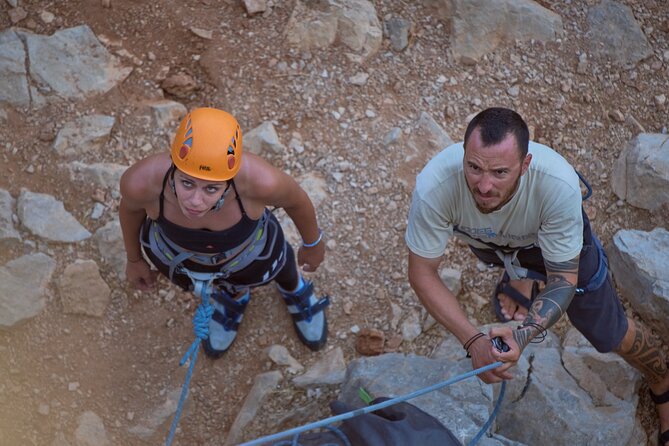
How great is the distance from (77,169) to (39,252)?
620mm

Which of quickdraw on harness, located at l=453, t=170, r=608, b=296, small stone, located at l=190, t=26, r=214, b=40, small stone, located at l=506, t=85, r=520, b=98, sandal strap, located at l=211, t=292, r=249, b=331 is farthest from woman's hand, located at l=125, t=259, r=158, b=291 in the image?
small stone, located at l=506, t=85, r=520, b=98

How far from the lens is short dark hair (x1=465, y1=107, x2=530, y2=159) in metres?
3.07

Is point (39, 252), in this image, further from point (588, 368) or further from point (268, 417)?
point (588, 368)

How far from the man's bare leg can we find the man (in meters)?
0.39

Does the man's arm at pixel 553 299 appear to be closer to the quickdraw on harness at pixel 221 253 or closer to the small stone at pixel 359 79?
the quickdraw on harness at pixel 221 253

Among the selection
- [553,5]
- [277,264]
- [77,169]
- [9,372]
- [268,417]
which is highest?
[553,5]

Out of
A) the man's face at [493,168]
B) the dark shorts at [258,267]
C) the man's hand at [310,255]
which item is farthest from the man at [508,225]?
the dark shorts at [258,267]

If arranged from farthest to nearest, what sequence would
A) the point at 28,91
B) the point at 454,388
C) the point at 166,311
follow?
the point at 28,91, the point at 166,311, the point at 454,388

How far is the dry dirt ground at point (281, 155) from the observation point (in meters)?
4.59

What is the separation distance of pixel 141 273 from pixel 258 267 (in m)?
0.73

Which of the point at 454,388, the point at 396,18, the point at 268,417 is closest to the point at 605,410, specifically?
the point at 454,388

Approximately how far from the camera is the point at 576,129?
549 cm

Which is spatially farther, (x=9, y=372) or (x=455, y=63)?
(x=455, y=63)

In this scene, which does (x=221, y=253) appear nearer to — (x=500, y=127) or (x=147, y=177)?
(x=147, y=177)
